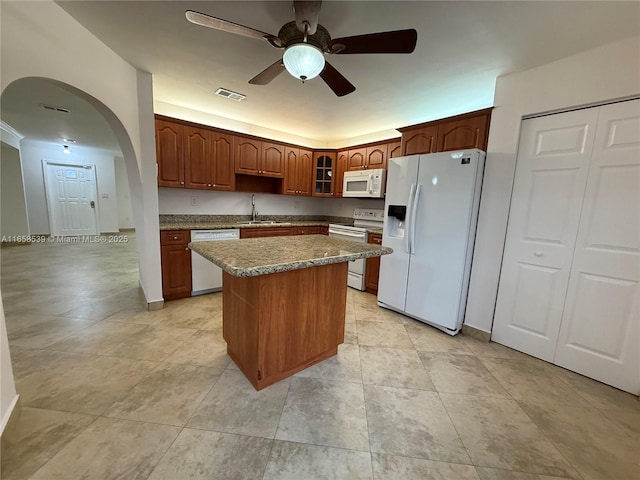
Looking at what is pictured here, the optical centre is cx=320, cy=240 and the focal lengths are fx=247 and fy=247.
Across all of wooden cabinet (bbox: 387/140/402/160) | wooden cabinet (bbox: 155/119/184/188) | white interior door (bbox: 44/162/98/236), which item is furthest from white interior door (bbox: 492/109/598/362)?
white interior door (bbox: 44/162/98/236)

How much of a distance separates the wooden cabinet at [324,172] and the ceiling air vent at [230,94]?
1.78 m

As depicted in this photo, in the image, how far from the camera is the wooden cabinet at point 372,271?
3.60 metres

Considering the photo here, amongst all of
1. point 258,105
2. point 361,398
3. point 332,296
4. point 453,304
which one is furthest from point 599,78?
point 258,105

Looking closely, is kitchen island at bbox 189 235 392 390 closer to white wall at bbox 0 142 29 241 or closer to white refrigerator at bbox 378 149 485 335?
white refrigerator at bbox 378 149 485 335

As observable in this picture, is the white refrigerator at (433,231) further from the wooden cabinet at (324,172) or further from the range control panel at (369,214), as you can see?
the wooden cabinet at (324,172)

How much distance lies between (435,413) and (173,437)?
1.56 meters

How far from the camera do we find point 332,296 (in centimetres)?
198

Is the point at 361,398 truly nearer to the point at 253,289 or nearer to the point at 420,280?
the point at 253,289

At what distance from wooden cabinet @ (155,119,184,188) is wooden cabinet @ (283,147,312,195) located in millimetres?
1609

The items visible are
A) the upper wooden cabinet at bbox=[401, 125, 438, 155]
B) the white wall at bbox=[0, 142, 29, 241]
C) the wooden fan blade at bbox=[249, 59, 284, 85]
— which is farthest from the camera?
the white wall at bbox=[0, 142, 29, 241]

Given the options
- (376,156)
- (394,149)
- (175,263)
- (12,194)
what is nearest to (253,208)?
(175,263)

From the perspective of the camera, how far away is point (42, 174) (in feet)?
21.0

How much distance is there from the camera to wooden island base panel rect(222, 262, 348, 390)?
1.64m

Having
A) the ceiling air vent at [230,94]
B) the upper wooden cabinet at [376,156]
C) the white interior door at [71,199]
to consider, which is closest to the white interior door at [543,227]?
the upper wooden cabinet at [376,156]
